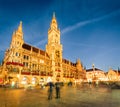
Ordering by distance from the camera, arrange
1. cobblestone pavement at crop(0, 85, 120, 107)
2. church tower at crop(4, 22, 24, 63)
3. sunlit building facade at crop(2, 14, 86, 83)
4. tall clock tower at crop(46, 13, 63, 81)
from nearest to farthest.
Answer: cobblestone pavement at crop(0, 85, 120, 107), sunlit building facade at crop(2, 14, 86, 83), church tower at crop(4, 22, 24, 63), tall clock tower at crop(46, 13, 63, 81)

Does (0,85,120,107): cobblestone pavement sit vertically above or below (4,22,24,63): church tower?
below

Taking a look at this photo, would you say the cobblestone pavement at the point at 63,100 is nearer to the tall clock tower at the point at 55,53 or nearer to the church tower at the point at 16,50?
the church tower at the point at 16,50

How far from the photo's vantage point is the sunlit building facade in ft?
124

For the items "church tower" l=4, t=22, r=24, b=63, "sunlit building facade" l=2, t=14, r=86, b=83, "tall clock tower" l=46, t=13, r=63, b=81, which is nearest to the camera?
"sunlit building facade" l=2, t=14, r=86, b=83

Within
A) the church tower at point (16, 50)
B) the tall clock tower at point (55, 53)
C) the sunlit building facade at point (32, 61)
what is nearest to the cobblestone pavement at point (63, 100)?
the sunlit building facade at point (32, 61)

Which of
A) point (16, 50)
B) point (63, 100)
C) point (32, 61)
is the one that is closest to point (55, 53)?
point (32, 61)

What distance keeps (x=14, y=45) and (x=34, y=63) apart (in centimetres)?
1154

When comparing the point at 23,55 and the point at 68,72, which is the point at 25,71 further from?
the point at 68,72

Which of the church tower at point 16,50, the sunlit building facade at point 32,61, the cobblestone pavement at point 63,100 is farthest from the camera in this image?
the church tower at point 16,50

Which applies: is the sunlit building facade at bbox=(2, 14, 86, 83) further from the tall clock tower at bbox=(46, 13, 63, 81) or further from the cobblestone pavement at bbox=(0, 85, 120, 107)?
the cobblestone pavement at bbox=(0, 85, 120, 107)

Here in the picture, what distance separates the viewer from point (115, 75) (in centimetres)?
7712

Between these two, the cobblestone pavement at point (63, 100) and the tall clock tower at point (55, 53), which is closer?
the cobblestone pavement at point (63, 100)

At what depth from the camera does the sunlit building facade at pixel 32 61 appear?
124 feet

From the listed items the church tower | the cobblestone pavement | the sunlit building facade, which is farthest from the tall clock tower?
the cobblestone pavement
